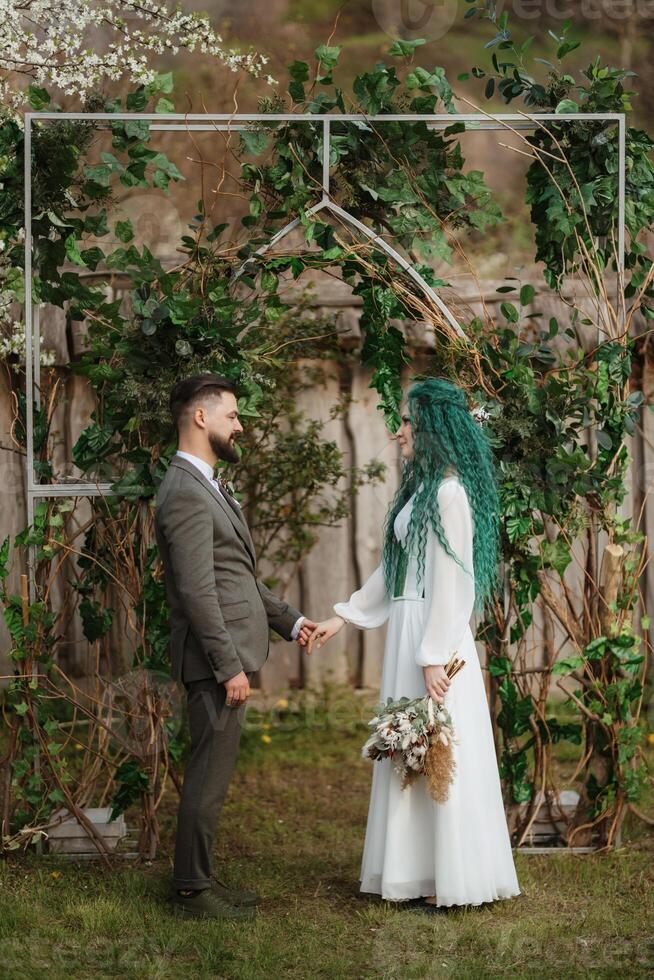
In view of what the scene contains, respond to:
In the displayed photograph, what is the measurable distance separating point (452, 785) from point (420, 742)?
0.21m

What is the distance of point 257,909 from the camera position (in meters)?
4.12

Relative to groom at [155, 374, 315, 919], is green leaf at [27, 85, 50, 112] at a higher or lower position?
higher

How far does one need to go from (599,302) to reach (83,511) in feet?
9.97

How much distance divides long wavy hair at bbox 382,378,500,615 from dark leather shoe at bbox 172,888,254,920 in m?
1.25

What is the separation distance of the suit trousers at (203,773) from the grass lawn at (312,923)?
216mm

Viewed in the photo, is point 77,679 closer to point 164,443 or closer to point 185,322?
point 164,443

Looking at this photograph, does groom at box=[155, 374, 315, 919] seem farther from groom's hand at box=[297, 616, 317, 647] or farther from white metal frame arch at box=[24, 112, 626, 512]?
white metal frame arch at box=[24, 112, 626, 512]

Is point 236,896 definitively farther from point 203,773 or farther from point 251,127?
point 251,127

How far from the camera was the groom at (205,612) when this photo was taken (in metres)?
3.81

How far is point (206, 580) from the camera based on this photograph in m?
3.79

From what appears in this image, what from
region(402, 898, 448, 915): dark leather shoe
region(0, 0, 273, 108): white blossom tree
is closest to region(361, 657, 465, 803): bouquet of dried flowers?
region(402, 898, 448, 915): dark leather shoe

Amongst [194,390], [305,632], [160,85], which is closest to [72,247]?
[160,85]

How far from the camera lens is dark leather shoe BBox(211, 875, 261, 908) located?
4.12 m

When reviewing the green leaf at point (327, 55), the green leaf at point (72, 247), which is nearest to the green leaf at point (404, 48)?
the green leaf at point (327, 55)
